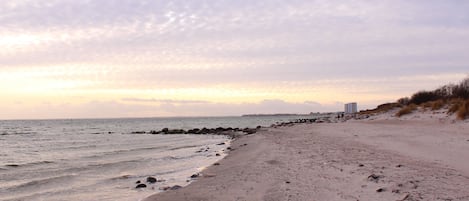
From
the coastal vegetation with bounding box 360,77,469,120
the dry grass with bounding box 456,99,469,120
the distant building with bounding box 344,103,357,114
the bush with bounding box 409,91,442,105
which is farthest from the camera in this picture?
the distant building with bounding box 344,103,357,114

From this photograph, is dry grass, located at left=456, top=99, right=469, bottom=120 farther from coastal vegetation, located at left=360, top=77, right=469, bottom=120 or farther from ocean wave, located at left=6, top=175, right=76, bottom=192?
ocean wave, located at left=6, top=175, right=76, bottom=192

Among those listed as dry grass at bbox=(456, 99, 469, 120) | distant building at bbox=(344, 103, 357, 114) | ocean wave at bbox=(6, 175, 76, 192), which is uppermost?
distant building at bbox=(344, 103, 357, 114)

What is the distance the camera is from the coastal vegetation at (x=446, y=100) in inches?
927

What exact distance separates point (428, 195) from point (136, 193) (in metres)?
7.01

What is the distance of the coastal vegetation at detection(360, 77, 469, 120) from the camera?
77.3 ft

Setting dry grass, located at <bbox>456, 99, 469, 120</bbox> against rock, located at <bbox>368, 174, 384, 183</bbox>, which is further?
dry grass, located at <bbox>456, 99, 469, 120</bbox>

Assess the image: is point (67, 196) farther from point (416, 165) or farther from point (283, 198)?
point (416, 165)

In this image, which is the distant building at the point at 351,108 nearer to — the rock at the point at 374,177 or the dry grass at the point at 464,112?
the dry grass at the point at 464,112

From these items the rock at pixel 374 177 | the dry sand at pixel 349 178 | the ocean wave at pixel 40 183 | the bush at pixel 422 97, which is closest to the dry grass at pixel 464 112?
the dry sand at pixel 349 178

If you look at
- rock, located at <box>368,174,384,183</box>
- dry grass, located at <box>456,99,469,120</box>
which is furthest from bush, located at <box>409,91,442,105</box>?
rock, located at <box>368,174,384,183</box>

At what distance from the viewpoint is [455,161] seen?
10.1m

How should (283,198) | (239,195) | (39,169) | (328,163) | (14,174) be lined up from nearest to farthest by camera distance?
(283,198) < (239,195) < (328,163) < (14,174) < (39,169)

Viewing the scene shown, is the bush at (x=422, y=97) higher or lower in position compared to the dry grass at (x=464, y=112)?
higher

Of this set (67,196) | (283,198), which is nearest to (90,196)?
(67,196)
